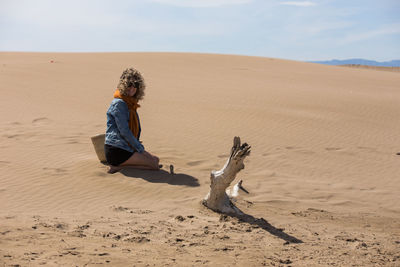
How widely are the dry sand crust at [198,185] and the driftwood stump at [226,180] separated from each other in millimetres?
159

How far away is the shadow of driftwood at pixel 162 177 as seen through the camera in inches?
257

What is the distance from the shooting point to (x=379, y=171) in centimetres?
808

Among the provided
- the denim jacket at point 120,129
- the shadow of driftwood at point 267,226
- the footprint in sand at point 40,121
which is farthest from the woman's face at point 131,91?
the footprint in sand at point 40,121

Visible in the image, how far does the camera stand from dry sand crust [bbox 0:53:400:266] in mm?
3969

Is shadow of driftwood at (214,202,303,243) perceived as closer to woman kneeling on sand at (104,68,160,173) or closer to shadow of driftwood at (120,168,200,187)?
shadow of driftwood at (120,168,200,187)

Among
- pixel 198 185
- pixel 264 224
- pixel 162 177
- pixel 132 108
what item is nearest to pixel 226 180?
pixel 264 224

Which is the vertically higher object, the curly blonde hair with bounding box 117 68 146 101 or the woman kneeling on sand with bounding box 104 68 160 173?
the curly blonde hair with bounding box 117 68 146 101

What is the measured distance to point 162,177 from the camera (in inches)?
264

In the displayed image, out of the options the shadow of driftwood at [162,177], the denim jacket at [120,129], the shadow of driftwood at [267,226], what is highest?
the denim jacket at [120,129]

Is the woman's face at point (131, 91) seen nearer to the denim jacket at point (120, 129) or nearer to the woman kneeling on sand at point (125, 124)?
the woman kneeling on sand at point (125, 124)

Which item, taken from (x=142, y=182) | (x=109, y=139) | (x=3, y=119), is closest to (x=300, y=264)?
(x=142, y=182)

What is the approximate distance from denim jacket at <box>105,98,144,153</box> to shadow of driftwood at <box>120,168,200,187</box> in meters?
0.44

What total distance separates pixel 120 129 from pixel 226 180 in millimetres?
1971

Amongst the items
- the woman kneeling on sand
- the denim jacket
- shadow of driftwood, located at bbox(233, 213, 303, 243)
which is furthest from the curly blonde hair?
shadow of driftwood, located at bbox(233, 213, 303, 243)
